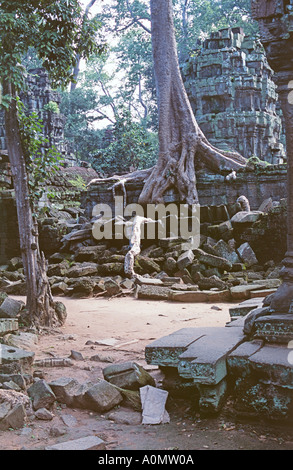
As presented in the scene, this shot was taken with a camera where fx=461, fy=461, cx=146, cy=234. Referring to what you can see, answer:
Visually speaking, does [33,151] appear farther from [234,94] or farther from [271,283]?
[234,94]

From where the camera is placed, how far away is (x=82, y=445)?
2.68m

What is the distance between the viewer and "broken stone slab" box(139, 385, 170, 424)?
3.14 meters

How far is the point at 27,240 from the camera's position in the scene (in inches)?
253

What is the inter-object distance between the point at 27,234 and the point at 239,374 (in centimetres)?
412

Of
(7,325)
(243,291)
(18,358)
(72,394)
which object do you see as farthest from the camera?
(243,291)

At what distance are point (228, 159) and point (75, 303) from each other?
7517 mm

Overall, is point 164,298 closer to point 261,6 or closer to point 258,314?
point 258,314

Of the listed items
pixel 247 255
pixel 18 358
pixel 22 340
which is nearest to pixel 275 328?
pixel 18 358

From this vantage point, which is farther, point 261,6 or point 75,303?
point 75,303

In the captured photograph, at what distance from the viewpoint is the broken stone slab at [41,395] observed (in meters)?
3.38

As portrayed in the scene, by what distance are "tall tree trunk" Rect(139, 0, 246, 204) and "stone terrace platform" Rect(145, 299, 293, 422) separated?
10488 mm

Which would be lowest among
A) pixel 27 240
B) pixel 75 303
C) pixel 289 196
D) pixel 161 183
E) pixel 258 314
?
pixel 75 303
